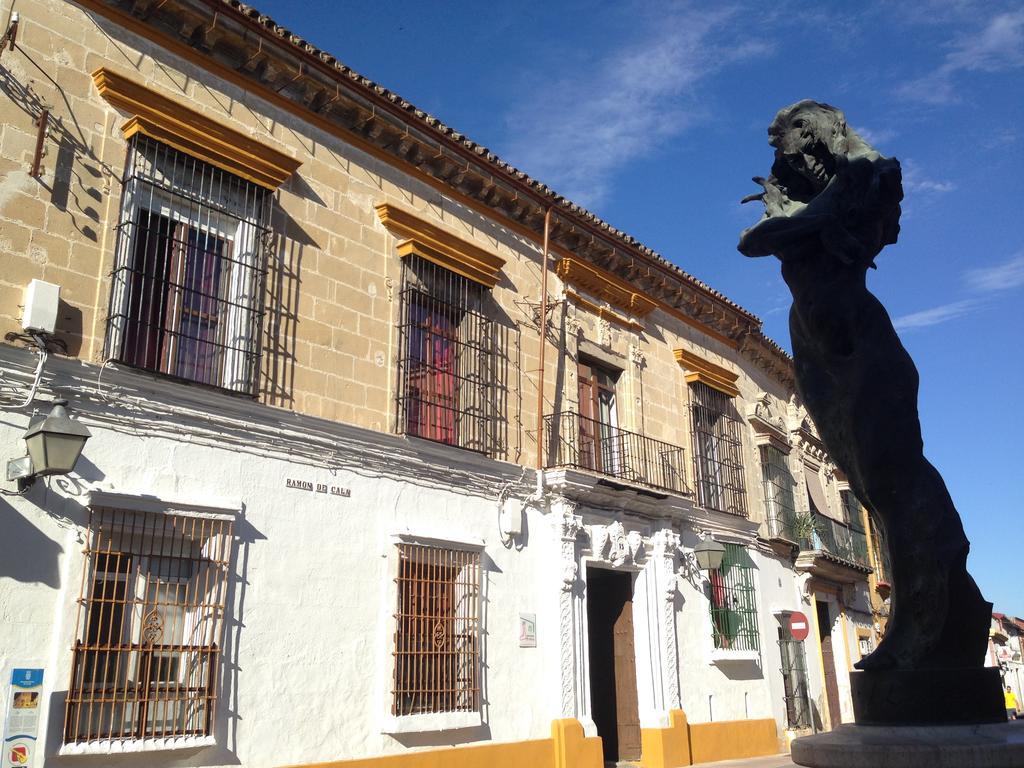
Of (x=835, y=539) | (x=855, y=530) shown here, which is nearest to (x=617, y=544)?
(x=835, y=539)

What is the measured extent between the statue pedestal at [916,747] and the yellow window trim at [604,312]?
28.0ft

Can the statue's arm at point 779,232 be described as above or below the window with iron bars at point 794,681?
above

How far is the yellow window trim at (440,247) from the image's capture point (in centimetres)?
948

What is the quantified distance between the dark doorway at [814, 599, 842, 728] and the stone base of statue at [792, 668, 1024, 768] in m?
13.3

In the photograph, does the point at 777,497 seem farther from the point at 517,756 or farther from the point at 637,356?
the point at 517,756

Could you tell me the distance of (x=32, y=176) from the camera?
6.77 metres

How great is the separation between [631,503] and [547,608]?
78.3 inches

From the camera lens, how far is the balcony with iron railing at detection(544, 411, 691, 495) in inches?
432

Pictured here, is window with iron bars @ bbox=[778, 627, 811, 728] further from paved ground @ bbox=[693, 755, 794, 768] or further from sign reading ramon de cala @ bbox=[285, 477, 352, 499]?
sign reading ramon de cala @ bbox=[285, 477, 352, 499]

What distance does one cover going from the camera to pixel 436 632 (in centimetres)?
875

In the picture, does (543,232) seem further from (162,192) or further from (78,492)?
(78,492)

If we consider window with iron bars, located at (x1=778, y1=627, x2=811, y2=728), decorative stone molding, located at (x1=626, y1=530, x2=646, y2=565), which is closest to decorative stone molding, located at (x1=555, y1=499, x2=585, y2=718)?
decorative stone molding, located at (x1=626, y1=530, x2=646, y2=565)

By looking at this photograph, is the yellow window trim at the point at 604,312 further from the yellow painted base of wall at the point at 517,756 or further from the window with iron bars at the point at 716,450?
the yellow painted base of wall at the point at 517,756

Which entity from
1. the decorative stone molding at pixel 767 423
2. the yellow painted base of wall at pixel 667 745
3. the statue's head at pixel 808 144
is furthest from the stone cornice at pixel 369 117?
the yellow painted base of wall at pixel 667 745
